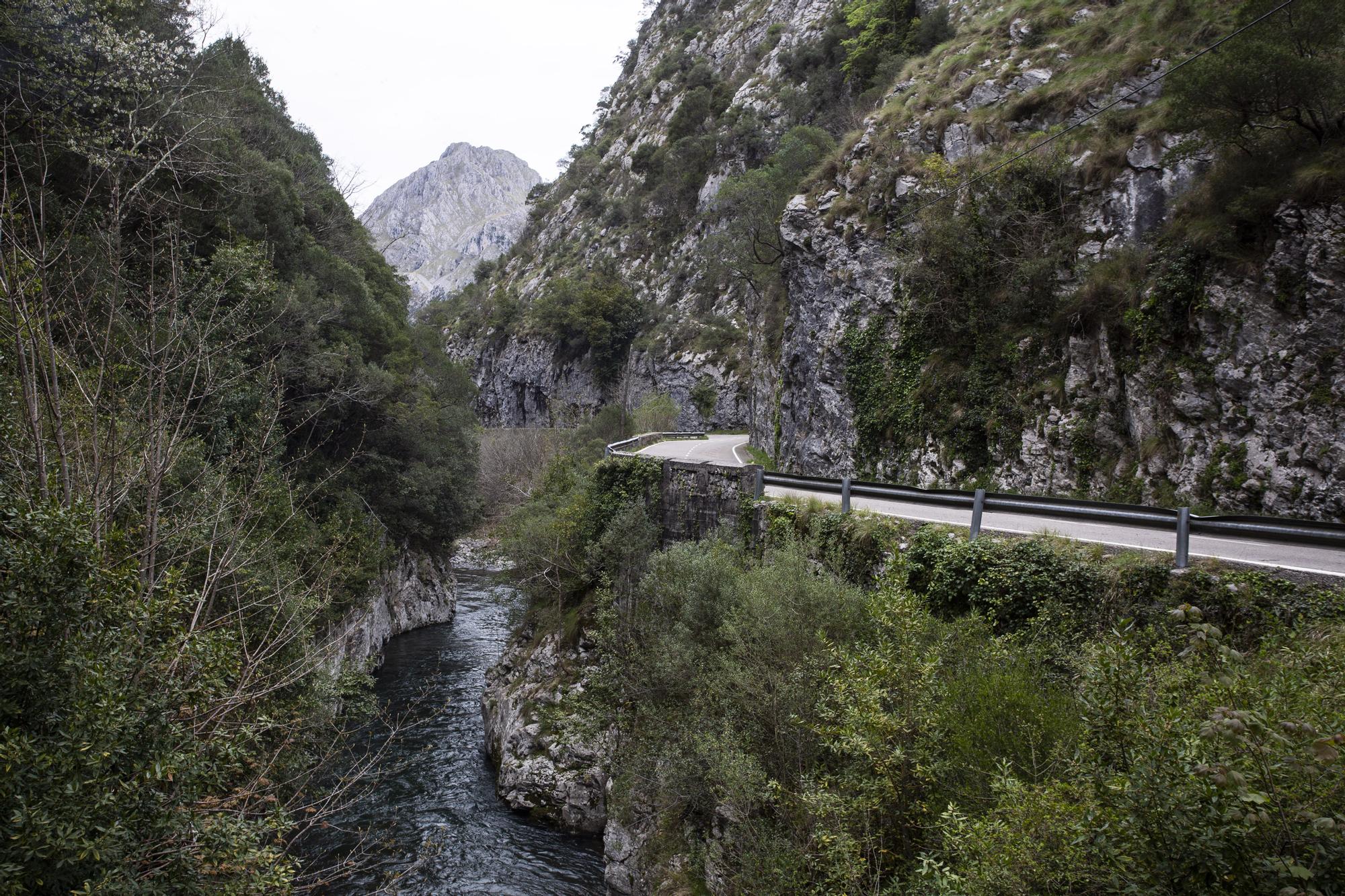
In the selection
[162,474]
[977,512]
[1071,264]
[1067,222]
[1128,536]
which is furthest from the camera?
[1067,222]

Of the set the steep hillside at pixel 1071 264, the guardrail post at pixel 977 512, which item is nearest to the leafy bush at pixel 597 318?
the steep hillside at pixel 1071 264

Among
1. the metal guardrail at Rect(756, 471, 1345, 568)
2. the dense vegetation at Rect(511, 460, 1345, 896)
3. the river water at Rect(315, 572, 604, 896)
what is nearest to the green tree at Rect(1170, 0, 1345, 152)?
the metal guardrail at Rect(756, 471, 1345, 568)

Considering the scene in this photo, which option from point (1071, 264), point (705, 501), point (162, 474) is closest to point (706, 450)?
point (705, 501)

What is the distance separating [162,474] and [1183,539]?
1127 cm

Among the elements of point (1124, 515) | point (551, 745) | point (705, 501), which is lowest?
point (551, 745)

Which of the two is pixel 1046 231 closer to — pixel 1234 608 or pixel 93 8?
pixel 1234 608

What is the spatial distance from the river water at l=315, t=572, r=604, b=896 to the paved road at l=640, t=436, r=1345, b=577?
349 inches

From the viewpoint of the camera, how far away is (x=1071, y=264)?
47.7 feet

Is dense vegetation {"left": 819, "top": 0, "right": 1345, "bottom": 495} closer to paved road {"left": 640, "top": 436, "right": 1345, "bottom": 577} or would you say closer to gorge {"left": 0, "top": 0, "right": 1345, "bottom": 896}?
gorge {"left": 0, "top": 0, "right": 1345, "bottom": 896}

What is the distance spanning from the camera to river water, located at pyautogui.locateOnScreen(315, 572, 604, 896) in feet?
41.2

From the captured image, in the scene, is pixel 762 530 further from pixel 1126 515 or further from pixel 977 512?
pixel 1126 515

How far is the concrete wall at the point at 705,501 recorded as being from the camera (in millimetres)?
14906

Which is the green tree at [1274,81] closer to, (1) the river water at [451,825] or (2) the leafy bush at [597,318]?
(1) the river water at [451,825]

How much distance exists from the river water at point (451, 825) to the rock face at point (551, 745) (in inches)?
17.6
